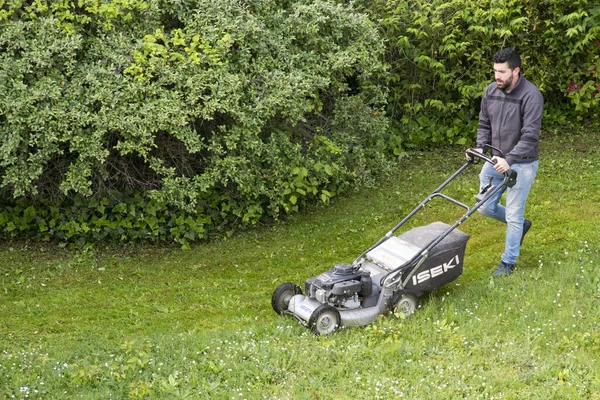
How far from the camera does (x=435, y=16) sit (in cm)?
1008

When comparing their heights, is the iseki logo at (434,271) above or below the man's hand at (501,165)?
below

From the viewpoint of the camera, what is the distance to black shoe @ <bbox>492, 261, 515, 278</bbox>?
6.64m

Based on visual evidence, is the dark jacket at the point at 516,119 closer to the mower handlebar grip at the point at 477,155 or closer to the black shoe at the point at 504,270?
the mower handlebar grip at the point at 477,155

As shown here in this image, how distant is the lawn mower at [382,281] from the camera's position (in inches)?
228

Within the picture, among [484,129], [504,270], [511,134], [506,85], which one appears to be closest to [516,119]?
[511,134]

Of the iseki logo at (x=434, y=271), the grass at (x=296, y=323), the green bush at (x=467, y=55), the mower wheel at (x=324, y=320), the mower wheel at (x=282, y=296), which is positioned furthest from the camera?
the green bush at (x=467, y=55)

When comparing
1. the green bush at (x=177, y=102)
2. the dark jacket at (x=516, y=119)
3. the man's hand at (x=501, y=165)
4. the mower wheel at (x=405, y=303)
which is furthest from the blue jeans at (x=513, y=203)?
the green bush at (x=177, y=102)

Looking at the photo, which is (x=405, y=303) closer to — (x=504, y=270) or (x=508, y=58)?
(x=504, y=270)

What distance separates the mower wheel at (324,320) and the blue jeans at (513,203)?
1712 mm

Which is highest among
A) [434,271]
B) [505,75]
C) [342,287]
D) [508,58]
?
[508,58]

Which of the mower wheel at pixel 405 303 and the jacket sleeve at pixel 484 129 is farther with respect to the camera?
the jacket sleeve at pixel 484 129

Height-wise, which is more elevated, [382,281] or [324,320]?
[382,281]

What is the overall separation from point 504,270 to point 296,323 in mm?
1886

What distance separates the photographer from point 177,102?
23.8 feet
